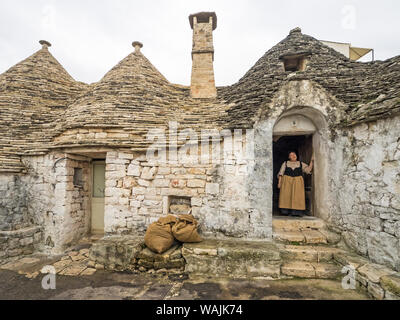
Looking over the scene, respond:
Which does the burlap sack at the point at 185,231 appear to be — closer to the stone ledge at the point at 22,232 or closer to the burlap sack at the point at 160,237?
the burlap sack at the point at 160,237

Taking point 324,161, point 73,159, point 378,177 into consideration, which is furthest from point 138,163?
point 378,177

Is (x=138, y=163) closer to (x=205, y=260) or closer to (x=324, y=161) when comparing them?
(x=205, y=260)

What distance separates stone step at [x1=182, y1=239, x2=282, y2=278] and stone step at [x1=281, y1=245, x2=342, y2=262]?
24 centimetres

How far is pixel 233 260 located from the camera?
132 inches

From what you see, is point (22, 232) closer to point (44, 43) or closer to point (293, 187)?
point (293, 187)

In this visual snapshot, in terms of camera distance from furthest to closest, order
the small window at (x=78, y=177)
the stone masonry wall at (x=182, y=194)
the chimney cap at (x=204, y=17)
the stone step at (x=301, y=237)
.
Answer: the chimney cap at (x=204, y=17)
the small window at (x=78, y=177)
the stone masonry wall at (x=182, y=194)
the stone step at (x=301, y=237)

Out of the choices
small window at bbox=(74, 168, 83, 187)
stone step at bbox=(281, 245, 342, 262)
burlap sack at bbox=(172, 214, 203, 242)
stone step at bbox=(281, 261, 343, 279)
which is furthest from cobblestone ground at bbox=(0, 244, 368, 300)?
small window at bbox=(74, 168, 83, 187)

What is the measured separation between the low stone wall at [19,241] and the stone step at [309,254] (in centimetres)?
585

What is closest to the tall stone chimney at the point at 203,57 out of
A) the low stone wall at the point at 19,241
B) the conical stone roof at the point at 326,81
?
the conical stone roof at the point at 326,81

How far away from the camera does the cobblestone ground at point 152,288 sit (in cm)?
282

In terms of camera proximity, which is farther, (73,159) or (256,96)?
(73,159)

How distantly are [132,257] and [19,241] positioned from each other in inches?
125

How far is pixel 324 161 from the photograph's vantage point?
4180 mm
